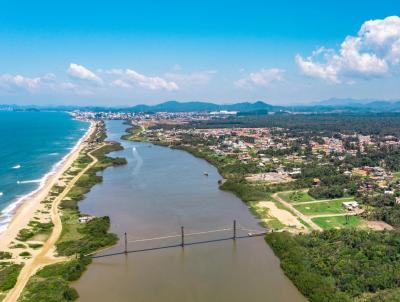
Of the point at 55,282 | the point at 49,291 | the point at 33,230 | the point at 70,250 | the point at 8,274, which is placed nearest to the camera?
the point at 49,291

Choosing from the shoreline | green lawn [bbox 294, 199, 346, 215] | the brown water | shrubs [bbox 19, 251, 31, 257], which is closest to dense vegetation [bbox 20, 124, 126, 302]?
the brown water

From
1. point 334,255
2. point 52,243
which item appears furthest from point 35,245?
point 334,255

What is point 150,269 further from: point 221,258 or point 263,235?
point 263,235

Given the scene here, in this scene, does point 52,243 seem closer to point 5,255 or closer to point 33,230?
point 5,255

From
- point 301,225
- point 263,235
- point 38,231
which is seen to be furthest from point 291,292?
point 38,231

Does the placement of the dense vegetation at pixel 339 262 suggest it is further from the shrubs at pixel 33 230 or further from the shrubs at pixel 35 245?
the shrubs at pixel 33 230

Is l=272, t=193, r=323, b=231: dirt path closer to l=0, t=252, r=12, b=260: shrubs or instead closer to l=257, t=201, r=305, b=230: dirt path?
l=257, t=201, r=305, b=230: dirt path
